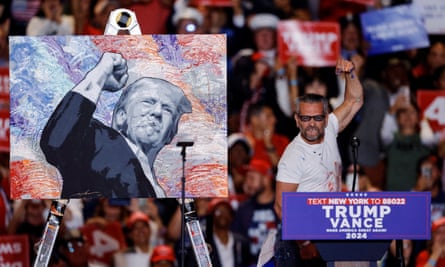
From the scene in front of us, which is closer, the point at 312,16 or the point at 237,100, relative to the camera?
the point at 237,100

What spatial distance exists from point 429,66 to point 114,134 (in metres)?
6.69

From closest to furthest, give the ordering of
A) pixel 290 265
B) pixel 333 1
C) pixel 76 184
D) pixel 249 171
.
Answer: pixel 76 184, pixel 290 265, pixel 249 171, pixel 333 1

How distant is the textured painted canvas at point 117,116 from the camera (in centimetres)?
770

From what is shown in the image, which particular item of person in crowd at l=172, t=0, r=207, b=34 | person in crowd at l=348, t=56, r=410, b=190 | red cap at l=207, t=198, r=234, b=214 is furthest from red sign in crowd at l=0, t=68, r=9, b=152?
person in crowd at l=348, t=56, r=410, b=190

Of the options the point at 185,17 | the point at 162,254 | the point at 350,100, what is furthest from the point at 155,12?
the point at 350,100

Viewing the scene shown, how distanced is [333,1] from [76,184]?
672cm

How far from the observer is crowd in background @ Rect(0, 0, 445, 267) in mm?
11562

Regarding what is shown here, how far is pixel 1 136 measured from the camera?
1210cm

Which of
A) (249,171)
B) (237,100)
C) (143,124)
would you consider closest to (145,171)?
(143,124)

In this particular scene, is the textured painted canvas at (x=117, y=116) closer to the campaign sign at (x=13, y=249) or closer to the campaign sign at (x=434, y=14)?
the campaign sign at (x=13, y=249)

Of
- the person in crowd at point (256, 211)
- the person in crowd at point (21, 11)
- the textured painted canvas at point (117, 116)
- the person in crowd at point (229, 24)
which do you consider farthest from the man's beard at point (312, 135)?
the person in crowd at point (21, 11)

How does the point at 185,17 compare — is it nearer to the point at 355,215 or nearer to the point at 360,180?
the point at 360,180

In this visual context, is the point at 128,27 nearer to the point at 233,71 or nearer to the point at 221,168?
the point at 221,168

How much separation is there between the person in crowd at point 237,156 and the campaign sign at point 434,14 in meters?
2.41
